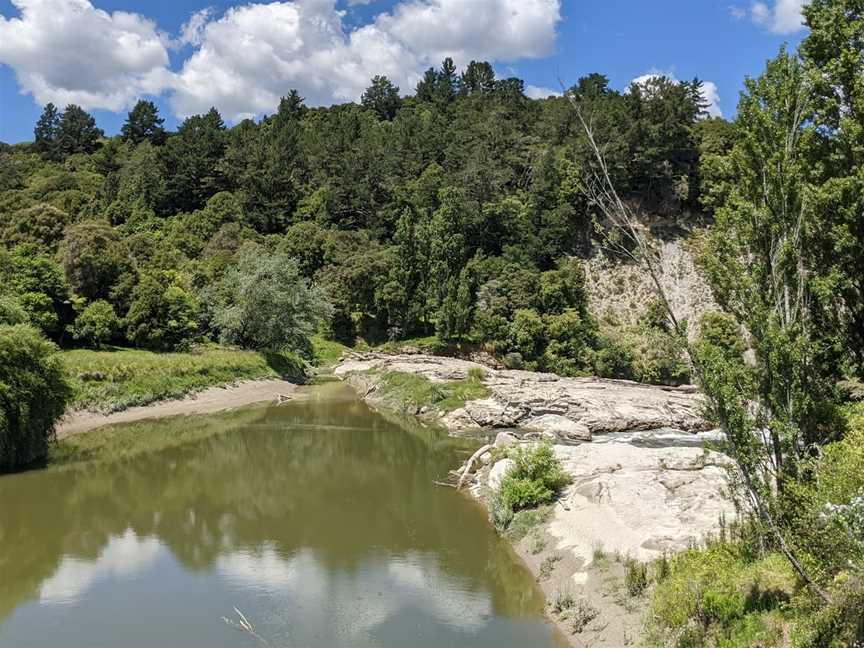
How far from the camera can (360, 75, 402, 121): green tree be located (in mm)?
133375

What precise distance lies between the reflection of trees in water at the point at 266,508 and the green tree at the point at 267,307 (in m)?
19.7

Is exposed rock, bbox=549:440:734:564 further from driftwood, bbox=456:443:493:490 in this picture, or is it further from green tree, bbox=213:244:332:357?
green tree, bbox=213:244:332:357

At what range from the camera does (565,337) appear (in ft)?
201

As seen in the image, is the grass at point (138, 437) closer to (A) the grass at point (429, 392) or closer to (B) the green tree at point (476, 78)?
(A) the grass at point (429, 392)

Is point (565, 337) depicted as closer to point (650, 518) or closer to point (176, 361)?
point (176, 361)

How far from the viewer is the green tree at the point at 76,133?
11812 cm

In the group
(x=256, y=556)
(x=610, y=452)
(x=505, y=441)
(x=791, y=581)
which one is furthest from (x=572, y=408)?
(x=791, y=581)

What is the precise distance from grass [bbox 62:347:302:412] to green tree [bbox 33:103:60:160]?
83.2 m

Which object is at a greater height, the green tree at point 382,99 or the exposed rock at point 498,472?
the green tree at point 382,99

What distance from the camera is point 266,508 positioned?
2658 cm

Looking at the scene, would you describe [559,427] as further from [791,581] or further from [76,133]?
[76,133]

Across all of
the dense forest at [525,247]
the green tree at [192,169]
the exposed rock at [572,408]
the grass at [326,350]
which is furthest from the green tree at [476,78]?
the exposed rock at [572,408]

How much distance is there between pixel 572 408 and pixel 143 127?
351ft

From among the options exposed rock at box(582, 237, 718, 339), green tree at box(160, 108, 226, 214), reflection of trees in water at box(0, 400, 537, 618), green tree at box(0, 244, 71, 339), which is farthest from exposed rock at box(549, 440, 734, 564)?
green tree at box(160, 108, 226, 214)
